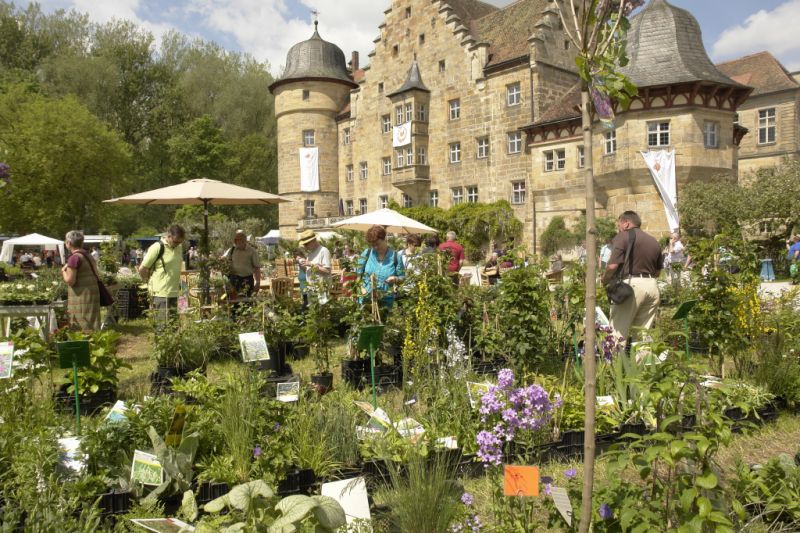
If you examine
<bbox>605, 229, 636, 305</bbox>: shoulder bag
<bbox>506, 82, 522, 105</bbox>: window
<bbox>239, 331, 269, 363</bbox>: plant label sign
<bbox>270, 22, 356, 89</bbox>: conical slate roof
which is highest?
<bbox>270, 22, 356, 89</bbox>: conical slate roof

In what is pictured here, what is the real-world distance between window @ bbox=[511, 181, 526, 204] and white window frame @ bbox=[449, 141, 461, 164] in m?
3.81

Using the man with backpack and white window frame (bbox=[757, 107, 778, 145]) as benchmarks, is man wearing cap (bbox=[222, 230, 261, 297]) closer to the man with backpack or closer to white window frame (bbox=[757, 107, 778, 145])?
the man with backpack

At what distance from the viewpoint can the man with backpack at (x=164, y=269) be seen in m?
7.11

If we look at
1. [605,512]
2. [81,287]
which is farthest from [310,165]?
[605,512]

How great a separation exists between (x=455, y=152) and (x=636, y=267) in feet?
86.2

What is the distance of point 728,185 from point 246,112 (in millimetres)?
33802

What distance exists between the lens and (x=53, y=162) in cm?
2923

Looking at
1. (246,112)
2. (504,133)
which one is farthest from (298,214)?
(504,133)

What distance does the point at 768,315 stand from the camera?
5891mm

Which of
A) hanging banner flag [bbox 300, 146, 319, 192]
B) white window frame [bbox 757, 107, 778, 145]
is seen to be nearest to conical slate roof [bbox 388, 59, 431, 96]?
hanging banner flag [bbox 300, 146, 319, 192]

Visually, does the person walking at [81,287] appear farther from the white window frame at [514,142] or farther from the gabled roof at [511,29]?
the gabled roof at [511,29]

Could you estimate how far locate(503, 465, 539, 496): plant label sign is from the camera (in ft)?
7.55

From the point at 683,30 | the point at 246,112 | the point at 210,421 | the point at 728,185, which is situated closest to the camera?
the point at 210,421

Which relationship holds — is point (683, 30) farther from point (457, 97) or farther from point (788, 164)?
point (457, 97)
